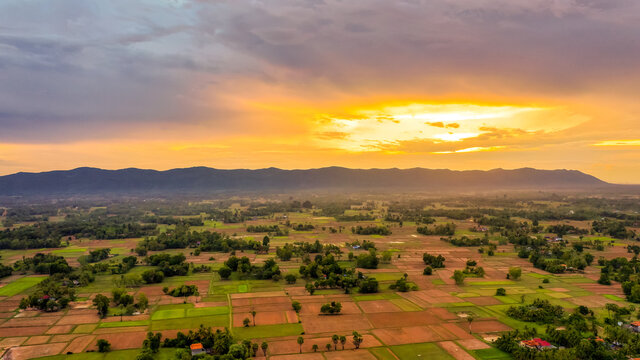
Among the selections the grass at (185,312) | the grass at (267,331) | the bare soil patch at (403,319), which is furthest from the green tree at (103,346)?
the bare soil patch at (403,319)

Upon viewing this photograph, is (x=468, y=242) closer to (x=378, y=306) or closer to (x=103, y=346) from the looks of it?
→ (x=378, y=306)

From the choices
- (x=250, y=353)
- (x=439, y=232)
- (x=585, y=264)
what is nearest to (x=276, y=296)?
(x=250, y=353)

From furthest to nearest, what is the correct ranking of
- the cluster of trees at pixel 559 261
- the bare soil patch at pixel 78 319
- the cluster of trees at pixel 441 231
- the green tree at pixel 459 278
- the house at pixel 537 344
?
1. the cluster of trees at pixel 441 231
2. the cluster of trees at pixel 559 261
3. the green tree at pixel 459 278
4. the bare soil patch at pixel 78 319
5. the house at pixel 537 344

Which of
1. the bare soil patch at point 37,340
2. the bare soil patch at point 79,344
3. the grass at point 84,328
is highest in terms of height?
the grass at point 84,328

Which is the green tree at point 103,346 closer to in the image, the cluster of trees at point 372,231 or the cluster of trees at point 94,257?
the cluster of trees at point 94,257

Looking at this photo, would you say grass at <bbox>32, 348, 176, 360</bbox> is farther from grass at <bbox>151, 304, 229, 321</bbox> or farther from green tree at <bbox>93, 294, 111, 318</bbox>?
green tree at <bbox>93, 294, 111, 318</bbox>

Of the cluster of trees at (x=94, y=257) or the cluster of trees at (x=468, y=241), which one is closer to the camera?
→ the cluster of trees at (x=94, y=257)
